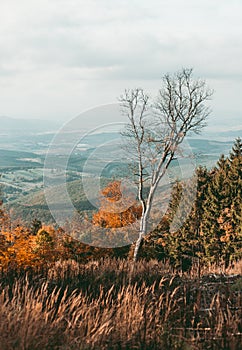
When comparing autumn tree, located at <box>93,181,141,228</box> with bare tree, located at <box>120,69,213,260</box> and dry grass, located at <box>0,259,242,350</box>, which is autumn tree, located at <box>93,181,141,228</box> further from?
dry grass, located at <box>0,259,242,350</box>

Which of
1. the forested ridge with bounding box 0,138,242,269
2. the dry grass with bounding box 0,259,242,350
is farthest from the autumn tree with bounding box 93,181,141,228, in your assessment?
the dry grass with bounding box 0,259,242,350

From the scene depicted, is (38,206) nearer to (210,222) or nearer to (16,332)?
(210,222)

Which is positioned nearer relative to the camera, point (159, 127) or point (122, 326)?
point (122, 326)

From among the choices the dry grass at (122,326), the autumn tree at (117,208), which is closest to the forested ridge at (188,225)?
the autumn tree at (117,208)

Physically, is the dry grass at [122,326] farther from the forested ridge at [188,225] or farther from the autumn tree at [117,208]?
the autumn tree at [117,208]

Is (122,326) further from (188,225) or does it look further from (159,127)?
(188,225)

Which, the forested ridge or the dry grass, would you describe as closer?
the dry grass

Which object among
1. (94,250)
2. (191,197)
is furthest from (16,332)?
(191,197)

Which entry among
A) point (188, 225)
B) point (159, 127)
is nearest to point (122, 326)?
point (159, 127)

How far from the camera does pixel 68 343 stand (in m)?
3.49

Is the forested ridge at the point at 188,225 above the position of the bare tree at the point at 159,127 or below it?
below

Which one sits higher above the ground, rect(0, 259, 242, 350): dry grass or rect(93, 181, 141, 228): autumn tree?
rect(0, 259, 242, 350): dry grass

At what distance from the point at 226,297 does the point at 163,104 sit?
28.4 metres

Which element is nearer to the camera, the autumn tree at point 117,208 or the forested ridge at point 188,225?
the forested ridge at point 188,225
